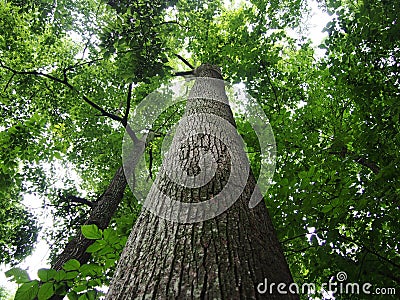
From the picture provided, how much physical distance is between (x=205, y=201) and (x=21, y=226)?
31.3ft

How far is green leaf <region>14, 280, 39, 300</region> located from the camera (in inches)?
61.0

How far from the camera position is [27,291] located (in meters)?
1.56

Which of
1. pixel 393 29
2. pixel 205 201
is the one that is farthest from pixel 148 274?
pixel 393 29

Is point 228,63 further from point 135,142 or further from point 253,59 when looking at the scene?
point 135,142

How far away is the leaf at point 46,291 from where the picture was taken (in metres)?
1.58

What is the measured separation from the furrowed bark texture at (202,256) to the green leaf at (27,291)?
51 cm

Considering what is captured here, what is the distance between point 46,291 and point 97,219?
13.8 feet

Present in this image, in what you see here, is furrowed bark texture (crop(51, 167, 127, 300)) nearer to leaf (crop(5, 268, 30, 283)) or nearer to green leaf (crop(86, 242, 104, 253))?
green leaf (crop(86, 242, 104, 253))

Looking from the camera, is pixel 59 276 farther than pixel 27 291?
Yes

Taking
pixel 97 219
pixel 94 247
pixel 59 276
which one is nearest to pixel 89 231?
pixel 94 247

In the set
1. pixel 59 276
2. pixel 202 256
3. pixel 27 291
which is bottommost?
pixel 27 291

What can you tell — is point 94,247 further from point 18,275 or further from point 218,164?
point 218,164

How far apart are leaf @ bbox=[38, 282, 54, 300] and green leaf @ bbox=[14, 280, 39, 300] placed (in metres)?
0.03

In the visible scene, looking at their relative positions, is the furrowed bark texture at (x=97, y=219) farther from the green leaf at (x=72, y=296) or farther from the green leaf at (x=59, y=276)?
the green leaf at (x=59, y=276)
